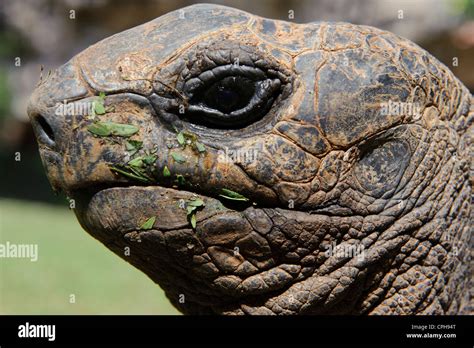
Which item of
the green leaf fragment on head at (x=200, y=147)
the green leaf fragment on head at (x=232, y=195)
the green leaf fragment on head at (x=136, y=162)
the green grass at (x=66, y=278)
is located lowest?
the green grass at (x=66, y=278)

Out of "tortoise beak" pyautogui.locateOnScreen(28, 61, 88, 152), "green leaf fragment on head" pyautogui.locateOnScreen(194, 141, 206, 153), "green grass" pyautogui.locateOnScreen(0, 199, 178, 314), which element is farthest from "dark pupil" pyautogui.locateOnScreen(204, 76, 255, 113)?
"green grass" pyautogui.locateOnScreen(0, 199, 178, 314)

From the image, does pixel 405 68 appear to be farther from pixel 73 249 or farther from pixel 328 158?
pixel 73 249

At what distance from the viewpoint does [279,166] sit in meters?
2.33

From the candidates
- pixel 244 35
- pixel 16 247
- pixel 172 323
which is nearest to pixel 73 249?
pixel 16 247

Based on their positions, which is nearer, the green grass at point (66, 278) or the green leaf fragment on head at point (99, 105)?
the green leaf fragment on head at point (99, 105)

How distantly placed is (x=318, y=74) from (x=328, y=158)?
280 millimetres

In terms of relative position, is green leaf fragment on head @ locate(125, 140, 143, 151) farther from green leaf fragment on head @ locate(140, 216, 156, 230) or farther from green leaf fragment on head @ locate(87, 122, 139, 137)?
green leaf fragment on head @ locate(140, 216, 156, 230)

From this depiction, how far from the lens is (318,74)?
2.37 m

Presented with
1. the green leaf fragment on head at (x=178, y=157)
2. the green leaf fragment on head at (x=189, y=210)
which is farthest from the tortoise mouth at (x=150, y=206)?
the green leaf fragment on head at (x=178, y=157)

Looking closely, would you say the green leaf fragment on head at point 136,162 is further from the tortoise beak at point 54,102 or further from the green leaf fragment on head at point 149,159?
the tortoise beak at point 54,102

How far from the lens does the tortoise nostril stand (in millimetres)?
2391

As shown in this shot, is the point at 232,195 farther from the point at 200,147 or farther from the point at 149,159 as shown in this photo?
the point at 149,159

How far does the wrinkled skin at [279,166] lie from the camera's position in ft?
7.67

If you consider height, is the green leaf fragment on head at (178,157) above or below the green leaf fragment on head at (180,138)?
below
